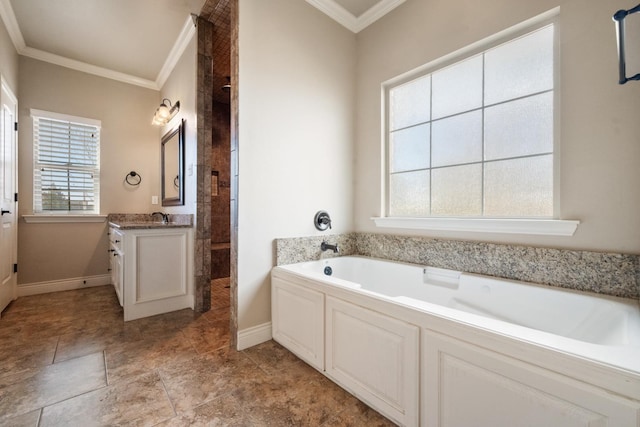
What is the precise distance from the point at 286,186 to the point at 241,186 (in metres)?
0.37

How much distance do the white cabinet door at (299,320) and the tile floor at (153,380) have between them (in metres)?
0.08

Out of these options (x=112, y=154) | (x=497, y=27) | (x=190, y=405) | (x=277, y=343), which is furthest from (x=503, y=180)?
(x=112, y=154)

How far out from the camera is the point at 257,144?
77.4 inches

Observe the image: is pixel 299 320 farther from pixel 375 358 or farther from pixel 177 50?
pixel 177 50

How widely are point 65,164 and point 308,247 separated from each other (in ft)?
11.0

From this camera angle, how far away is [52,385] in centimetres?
150

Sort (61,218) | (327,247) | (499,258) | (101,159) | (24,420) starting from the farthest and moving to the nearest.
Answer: (101,159)
(61,218)
(327,247)
(499,258)
(24,420)

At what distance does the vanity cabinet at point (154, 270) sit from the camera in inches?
95.0

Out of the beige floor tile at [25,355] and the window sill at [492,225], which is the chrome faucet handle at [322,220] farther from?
the beige floor tile at [25,355]

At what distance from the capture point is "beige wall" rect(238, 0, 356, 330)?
1.93 metres

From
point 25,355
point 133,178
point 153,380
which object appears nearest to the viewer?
point 153,380

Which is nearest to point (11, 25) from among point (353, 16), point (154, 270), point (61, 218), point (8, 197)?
point (8, 197)

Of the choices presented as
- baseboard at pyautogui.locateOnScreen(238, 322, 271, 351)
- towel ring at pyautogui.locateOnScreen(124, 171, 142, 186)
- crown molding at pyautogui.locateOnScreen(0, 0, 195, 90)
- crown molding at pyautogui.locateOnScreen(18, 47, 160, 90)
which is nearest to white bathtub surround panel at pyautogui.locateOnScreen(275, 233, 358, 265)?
baseboard at pyautogui.locateOnScreen(238, 322, 271, 351)

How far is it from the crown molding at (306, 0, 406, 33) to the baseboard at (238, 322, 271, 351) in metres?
2.67
